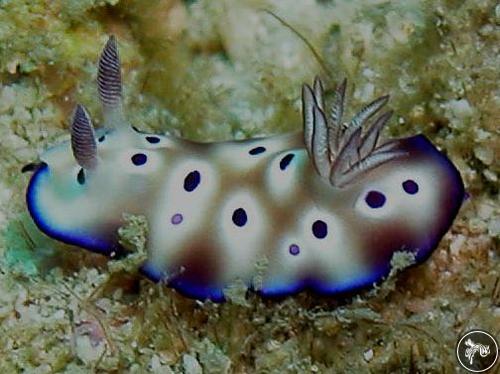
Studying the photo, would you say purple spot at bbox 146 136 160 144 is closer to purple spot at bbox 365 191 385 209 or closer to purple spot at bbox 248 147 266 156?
purple spot at bbox 248 147 266 156

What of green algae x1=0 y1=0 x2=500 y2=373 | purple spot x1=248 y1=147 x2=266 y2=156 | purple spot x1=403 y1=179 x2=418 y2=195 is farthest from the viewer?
purple spot x1=248 y1=147 x2=266 y2=156

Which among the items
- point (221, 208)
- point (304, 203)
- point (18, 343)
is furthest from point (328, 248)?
point (18, 343)

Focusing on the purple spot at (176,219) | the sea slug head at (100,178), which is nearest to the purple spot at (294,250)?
the purple spot at (176,219)

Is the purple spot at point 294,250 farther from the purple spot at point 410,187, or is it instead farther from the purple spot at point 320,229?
the purple spot at point 410,187

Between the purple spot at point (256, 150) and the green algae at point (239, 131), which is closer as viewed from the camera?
the green algae at point (239, 131)

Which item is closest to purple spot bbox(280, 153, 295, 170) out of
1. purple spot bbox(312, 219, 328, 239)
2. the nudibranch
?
the nudibranch

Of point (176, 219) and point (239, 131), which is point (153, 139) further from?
point (239, 131)

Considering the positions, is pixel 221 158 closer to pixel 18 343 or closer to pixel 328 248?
pixel 328 248

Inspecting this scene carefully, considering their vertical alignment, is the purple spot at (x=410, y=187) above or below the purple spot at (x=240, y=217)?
above
